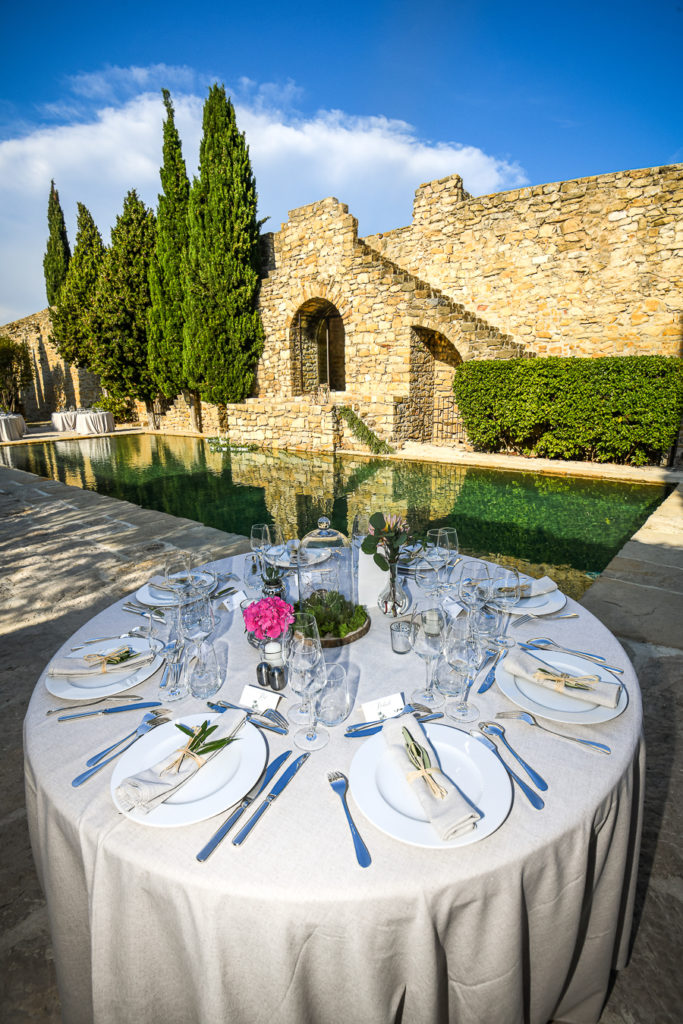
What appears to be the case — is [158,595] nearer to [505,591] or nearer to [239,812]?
[239,812]

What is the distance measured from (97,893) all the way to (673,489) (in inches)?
310

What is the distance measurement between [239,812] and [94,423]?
17.5 m

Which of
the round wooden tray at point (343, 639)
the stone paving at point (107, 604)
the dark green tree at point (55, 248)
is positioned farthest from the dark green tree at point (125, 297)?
the round wooden tray at point (343, 639)

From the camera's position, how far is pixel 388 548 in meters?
1.69

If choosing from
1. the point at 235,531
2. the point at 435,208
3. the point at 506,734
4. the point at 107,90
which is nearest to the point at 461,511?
the point at 235,531

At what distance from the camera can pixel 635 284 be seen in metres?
9.20

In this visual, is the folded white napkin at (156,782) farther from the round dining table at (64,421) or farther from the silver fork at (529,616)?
the round dining table at (64,421)

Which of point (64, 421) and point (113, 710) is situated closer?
point (113, 710)

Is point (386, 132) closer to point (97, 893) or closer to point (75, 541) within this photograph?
point (75, 541)

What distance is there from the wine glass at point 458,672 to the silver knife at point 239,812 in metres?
0.44

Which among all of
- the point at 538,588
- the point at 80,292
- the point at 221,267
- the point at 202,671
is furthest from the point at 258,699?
the point at 80,292

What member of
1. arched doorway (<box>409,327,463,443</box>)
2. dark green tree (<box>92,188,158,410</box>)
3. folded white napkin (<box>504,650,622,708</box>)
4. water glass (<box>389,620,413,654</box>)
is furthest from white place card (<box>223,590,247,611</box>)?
dark green tree (<box>92,188,158,410</box>)

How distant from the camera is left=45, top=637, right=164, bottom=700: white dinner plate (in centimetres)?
133

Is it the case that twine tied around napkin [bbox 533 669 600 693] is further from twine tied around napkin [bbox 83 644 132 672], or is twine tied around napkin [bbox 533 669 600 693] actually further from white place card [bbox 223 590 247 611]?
twine tied around napkin [bbox 83 644 132 672]
